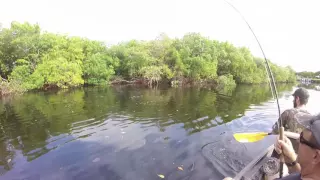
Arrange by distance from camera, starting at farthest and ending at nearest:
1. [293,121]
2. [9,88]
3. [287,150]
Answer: [9,88] → [293,121] → [287,150]

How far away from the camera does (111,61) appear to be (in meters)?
41.6

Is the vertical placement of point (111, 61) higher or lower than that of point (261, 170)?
higher

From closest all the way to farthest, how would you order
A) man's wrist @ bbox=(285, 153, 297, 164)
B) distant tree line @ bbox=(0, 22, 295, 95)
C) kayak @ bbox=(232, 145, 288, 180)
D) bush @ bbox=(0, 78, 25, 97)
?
1. man's wrist @ bbox=(285, 153, 297, 164)
2. kayak @ bbox=(232, 145, 288, 180)
3. bush @ bbox=(0, 78, 25, 97)
4. distant tree line @ bbox=(0, 22, 295, 95)

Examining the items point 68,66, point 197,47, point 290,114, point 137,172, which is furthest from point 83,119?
point 197,47

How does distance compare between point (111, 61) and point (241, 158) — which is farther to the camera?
point (111, 61)

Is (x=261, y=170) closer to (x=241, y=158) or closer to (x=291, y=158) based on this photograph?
(x=291, y=158)

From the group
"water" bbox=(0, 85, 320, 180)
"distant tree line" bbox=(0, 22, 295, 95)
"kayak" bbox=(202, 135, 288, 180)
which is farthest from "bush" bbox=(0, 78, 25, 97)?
"kayak" bbox=(202, 135, 288, 180)

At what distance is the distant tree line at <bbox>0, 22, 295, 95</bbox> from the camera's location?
32.0 m

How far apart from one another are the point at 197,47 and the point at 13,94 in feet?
107

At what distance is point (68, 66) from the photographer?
107 feet

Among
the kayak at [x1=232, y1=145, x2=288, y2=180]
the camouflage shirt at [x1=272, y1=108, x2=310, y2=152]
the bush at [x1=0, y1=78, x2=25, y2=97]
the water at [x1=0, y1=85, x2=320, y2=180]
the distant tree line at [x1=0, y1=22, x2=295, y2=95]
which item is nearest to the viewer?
the kayak at [x1=232, y1=145, x2=288, y2=180]

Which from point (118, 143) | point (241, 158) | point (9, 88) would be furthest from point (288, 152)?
point (9, 88)

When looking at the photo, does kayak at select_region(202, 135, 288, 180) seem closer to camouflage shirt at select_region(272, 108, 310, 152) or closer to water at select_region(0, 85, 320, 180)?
water at select_region(0, 85, 320, 180)

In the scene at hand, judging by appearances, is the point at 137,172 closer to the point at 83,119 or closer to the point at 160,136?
the point at 160,136
